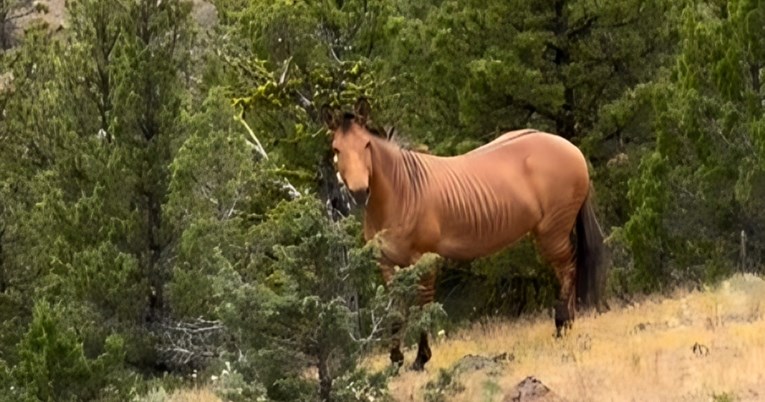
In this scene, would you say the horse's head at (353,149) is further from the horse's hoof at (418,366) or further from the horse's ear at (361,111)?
the horse's hoof at (418,366)

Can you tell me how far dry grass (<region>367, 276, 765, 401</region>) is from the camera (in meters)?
7.38

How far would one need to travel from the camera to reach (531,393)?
7.17 meters

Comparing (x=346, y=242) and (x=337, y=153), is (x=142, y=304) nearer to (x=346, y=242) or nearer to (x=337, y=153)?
(x=337, y=153)

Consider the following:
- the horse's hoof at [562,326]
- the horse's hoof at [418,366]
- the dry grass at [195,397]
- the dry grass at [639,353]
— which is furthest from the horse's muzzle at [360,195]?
the horse's hoof at [562,326]

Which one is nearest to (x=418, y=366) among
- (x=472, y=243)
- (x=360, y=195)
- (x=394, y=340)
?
(x=394, y=340)

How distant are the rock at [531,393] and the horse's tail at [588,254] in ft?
10.8

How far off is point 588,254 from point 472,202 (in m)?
1.49

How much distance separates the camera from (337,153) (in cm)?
834

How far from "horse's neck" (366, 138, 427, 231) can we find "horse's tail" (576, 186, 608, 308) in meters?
2.07

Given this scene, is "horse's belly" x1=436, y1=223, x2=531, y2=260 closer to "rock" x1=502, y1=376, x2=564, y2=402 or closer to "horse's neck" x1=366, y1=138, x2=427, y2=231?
"horse's neck" x1=366, y1=138, x2=427, y2=231

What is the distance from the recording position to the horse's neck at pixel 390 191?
8.88 metres

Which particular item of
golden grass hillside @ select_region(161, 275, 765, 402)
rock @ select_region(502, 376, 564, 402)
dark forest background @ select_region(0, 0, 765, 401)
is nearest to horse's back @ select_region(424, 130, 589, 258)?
golden grass hillside @ select_region(161, 275, 765, 402)

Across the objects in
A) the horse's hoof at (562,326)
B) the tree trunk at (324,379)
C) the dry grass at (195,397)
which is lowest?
the dry grass at (195,397)

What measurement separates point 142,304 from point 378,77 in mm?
4874
